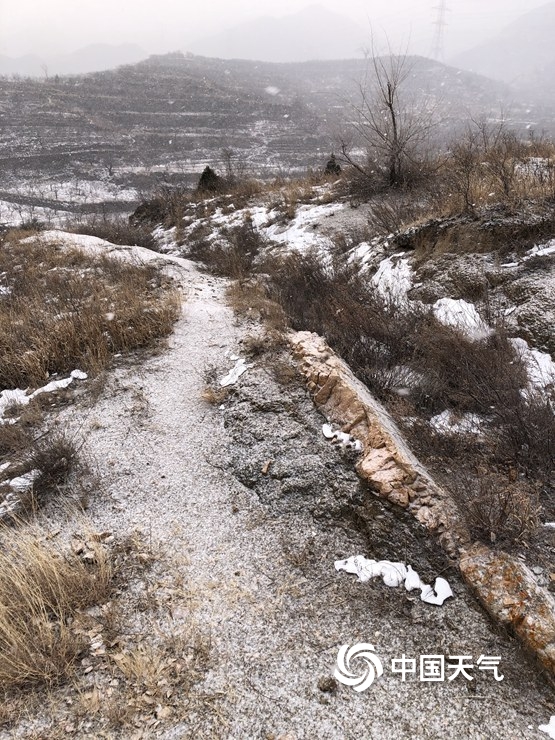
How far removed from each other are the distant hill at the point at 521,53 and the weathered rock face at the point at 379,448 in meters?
152

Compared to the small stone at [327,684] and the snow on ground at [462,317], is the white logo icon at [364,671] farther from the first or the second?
the snow on ground at [462,317]

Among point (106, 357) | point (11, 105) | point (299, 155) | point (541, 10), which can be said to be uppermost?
point (541, 10)

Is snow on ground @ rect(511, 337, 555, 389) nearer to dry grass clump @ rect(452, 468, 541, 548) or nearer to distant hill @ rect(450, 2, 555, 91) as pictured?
dry grass clump @ rect(452, 468, 541, 548)

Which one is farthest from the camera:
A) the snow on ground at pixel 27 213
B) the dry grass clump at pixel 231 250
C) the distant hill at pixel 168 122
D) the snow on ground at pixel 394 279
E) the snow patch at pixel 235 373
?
the distant hill at pixel 168 122

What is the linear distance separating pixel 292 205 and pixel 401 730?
1187 centimetres

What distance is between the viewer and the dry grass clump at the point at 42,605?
6.61ft

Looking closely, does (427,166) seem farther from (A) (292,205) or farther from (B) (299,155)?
(B) (299,155)

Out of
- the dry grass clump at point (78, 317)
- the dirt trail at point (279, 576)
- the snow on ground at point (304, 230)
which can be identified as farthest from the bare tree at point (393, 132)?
the dirt trail at point (279, 576)

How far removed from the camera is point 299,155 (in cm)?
4509

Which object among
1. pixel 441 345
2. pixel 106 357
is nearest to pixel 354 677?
pixel 441 345

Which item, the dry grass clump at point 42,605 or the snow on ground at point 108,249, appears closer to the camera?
the dry grass clump at point 42,605

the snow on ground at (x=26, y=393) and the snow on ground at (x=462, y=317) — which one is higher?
the snow on ground at (x=462, y=317)

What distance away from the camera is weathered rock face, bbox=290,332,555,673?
208cm

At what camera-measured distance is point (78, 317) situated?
215 inches
